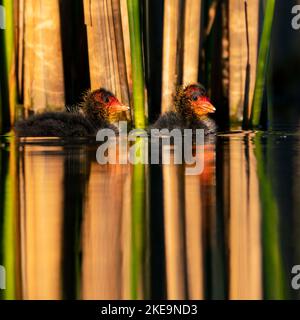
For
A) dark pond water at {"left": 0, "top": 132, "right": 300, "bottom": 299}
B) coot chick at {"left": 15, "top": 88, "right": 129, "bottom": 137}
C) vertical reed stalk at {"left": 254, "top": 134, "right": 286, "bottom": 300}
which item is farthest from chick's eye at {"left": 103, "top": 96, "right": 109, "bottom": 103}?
vertical reed stalk at {"left": 254, "top": 134, "right": 286, "bottom": 300}

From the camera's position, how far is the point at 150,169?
4.99m

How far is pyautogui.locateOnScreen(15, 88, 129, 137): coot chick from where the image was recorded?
627cm

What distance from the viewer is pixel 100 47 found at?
21.8ft

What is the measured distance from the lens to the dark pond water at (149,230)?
9.04ft

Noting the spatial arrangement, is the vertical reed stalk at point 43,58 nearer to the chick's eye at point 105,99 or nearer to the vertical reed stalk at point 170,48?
the chick's eye at point 105,99

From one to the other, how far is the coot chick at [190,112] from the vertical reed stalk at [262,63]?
290 mm

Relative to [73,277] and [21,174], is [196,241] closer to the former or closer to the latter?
[73,277]

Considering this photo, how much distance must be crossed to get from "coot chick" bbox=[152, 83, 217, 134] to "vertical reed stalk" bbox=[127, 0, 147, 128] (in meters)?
0.13

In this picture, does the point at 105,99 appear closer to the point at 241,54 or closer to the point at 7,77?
the point at 7,77

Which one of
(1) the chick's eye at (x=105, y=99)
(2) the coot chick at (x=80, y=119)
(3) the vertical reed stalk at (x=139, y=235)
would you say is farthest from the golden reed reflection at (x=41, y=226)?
(1) the chick's eye at (x=105, y=99)

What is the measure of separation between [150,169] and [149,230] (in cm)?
165

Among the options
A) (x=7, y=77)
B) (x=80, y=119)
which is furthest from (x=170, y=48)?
(x=7, y=77)

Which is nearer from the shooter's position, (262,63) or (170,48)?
(262,63)
